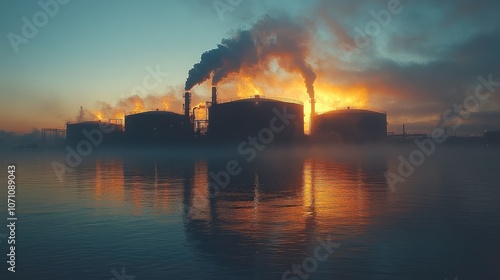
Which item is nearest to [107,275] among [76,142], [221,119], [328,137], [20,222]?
[20,222]

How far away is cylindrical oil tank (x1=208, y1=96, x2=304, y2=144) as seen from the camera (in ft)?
382

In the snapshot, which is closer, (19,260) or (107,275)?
(107,275)

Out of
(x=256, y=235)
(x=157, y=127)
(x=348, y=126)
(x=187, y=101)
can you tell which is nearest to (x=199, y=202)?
(x=256, y=235)

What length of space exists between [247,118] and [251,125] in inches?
84.9

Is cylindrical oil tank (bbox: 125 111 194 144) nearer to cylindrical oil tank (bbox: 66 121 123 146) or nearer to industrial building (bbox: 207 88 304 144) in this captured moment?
industrial building (bbox: 207 88 304 144)

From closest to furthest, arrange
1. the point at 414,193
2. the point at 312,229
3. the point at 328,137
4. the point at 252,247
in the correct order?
1. the point at 252,247
2. the point at 312,229
3. the point at 414,193
4. the point at 328,137

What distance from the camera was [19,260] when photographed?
16.6m

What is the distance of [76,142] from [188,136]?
6739 cm

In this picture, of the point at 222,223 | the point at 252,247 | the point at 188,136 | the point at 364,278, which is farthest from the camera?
the point at 188,136

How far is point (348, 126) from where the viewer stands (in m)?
140

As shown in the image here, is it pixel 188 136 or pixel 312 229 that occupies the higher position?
pixel 188 136

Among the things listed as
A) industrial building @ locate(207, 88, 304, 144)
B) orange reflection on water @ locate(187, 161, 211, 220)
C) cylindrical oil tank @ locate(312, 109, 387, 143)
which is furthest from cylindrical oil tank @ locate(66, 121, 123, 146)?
orange reflection on water @ locate(187, 161, 211, 220)

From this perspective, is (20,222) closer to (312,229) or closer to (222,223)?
(222,223)

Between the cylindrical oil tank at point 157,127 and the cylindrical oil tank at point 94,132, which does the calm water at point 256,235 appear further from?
the cylindrical oil tank at point 94,132
